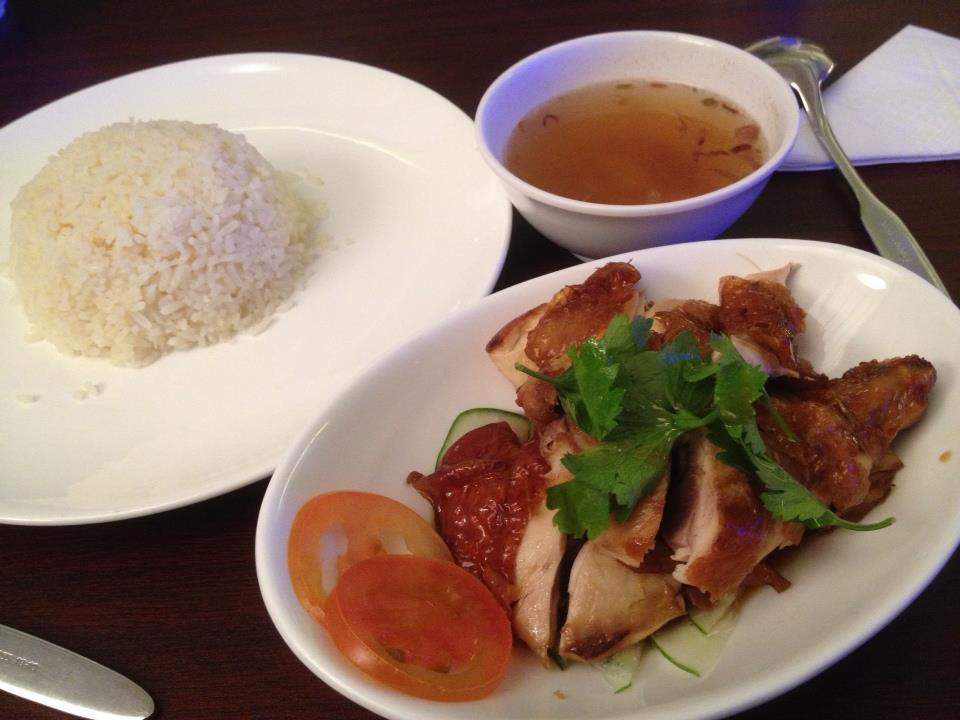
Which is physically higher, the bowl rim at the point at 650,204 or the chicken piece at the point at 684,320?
the bowl rim at the point at 650,204

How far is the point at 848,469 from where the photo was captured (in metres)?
1.09

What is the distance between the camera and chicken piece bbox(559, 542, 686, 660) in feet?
3.47

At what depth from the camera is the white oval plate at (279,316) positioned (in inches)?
61.8

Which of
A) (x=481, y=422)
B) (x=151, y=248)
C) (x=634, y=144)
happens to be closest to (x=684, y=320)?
(x=481, y=422)

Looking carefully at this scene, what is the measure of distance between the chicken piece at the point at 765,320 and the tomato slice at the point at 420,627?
24.3 inches

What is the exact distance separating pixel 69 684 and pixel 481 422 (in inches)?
33.2

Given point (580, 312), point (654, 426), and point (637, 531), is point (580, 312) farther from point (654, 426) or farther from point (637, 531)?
point (637, 531)

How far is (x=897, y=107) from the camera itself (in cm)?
221

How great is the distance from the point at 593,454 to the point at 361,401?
0.47 metres

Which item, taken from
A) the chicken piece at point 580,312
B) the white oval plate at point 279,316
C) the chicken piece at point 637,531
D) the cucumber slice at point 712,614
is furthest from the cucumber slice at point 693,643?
the white oval plate at point 279,316

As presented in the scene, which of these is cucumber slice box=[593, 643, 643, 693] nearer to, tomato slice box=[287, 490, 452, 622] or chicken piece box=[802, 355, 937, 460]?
tomato slice box=[287, 490, 452, 622]

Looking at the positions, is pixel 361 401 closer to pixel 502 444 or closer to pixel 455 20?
pixel 502 444

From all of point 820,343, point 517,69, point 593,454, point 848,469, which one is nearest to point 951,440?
point 848,469

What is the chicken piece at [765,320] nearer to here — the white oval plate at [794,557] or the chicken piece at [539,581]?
the white oval plate at [794,557]
